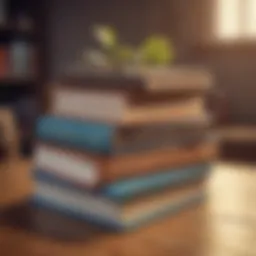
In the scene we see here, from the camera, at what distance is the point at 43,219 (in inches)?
30.0

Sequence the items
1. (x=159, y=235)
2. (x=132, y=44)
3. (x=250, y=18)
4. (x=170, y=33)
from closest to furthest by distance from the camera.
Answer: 1. (x=159, y=235)
2. (x=250, y=18)
3. (x=170, y=33)
4. (x=132, y=44)

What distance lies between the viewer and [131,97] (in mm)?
747

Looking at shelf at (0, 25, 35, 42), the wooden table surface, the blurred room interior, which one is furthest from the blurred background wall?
the wooden table surface

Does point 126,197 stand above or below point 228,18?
below

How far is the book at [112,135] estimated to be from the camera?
2.34ft

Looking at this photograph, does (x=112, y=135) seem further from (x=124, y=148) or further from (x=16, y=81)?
(x=16, y=81)

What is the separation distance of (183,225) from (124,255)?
0.46 ft

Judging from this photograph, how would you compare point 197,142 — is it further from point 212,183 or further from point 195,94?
point 212,183

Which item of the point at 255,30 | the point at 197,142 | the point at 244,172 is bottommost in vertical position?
the point at 244,172

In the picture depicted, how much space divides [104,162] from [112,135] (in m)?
0.03

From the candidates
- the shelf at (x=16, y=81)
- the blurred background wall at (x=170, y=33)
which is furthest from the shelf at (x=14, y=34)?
the shelf at (x=16, y=81)

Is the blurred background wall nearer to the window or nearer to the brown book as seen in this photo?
the window

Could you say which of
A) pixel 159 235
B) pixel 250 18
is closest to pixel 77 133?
pixel 159 235

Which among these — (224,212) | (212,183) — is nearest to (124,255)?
(224,212)
